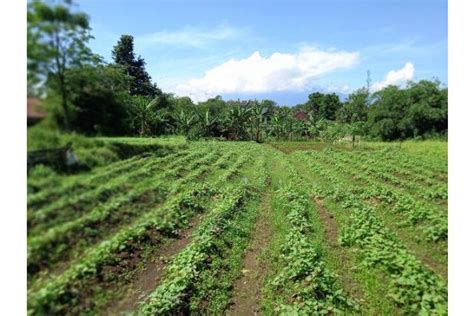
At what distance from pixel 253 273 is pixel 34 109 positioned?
16.0 ft

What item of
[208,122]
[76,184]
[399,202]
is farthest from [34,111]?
[399,202]

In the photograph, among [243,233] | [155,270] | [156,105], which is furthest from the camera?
[243,233]

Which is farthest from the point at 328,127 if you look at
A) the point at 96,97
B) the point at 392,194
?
the point at 96,97

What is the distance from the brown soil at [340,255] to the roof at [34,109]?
4428 millimetres

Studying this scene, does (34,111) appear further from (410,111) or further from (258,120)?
(258,120)

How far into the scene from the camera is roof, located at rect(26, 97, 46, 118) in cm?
230

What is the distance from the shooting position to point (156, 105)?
3.43 m

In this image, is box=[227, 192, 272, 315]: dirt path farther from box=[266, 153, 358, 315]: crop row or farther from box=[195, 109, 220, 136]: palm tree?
box=[195, 109, 220, 136]: palm tree

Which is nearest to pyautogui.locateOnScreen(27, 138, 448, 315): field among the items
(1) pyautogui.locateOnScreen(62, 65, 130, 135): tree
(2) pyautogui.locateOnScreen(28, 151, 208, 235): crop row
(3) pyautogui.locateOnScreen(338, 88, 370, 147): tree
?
(2) pyautogui.locateOnScreen(28, 151, 208, 235): crop row

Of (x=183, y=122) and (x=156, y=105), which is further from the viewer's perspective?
(x=183, y=122)

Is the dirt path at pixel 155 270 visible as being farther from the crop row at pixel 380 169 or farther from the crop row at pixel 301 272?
the crop row at pixel 380 169

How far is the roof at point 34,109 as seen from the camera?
2301mm

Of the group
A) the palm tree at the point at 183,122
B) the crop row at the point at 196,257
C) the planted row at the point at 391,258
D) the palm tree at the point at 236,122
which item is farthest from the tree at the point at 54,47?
the planted row at the point at 391,258

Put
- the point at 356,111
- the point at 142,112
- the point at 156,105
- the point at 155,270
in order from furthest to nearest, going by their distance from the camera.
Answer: the point at 155,270
the point at 356,111
the point at 156,105
the point at 142,112
